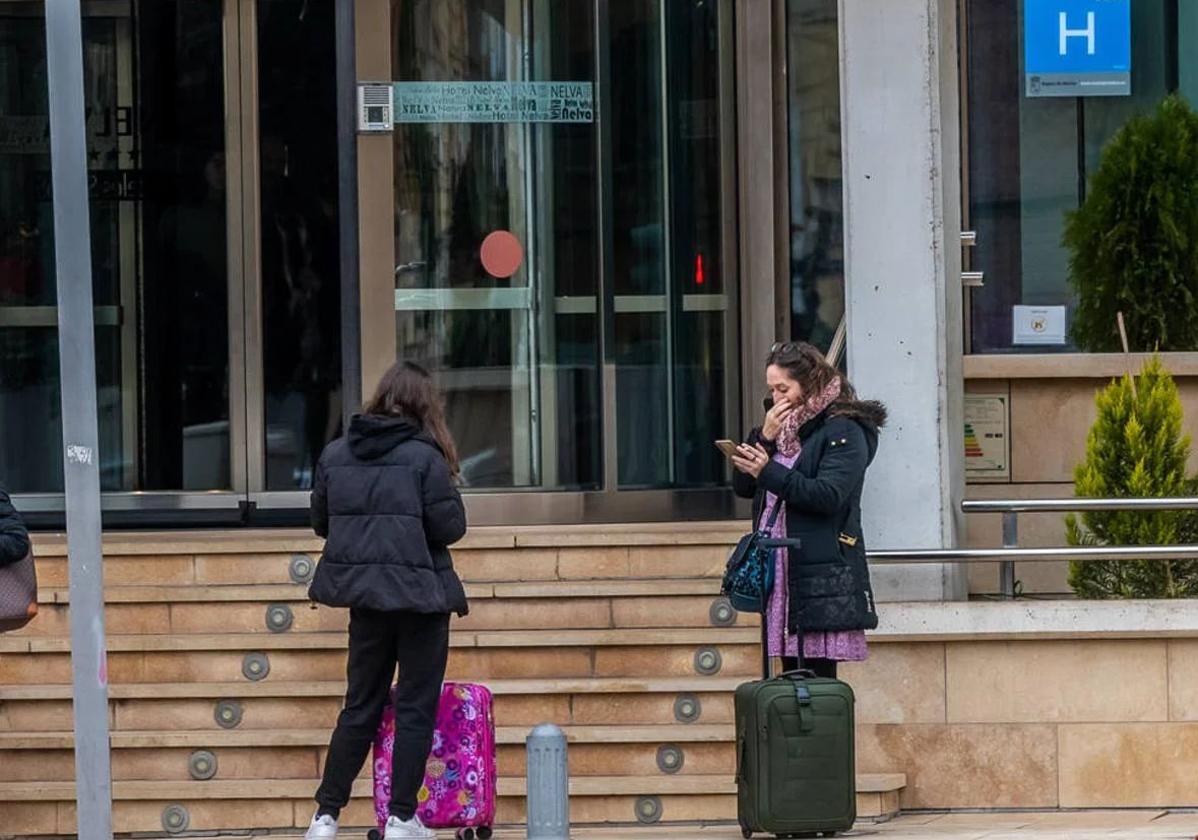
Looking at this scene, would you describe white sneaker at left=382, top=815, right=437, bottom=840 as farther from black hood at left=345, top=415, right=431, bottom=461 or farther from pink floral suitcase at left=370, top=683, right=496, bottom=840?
black hood at left=345, top=415, right=431, bottom=461

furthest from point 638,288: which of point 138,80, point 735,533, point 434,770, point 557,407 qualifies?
point 434,770

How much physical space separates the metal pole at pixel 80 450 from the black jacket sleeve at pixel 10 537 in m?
1.33

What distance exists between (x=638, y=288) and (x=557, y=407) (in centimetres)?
72

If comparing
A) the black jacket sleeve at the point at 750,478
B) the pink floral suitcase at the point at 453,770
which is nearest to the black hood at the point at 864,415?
the black jacket sleeve at the point at 750,478

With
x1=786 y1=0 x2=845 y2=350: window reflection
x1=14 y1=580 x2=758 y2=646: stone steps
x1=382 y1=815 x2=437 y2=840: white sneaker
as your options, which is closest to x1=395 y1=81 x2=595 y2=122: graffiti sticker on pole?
x1=786 y1=0 x2=845 y2=350: window reflection

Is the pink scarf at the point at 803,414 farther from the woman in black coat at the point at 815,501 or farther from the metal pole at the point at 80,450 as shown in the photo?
the metal pole at the point at 80,450

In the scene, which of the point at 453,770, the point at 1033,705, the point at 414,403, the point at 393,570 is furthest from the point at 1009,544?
the point at 393,570

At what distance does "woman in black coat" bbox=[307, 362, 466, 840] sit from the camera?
813 centimetres

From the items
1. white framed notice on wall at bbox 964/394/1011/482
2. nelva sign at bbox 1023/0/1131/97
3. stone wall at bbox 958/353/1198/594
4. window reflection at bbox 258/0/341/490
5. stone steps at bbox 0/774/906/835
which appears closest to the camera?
stone steps at bbox 0/774/906/835

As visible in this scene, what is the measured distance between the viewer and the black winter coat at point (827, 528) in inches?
334

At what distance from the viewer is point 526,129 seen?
11.8 metres

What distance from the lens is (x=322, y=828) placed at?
328 inches

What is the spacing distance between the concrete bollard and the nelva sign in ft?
16.3

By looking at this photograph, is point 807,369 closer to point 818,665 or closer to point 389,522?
point 818,665
